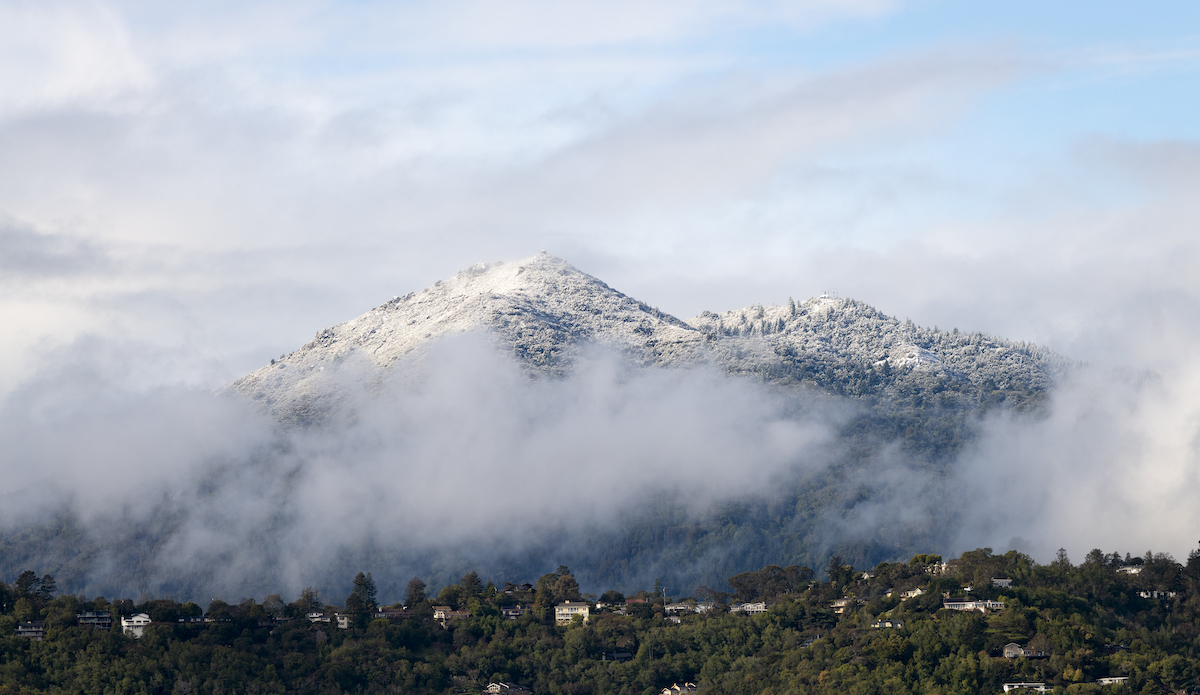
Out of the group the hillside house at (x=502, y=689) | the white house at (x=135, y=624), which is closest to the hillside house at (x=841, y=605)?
the hillside house at (x=502, y=689)

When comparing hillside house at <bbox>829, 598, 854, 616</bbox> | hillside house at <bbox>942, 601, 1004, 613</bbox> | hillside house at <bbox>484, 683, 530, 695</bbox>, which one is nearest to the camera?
hillside house at <bbox>942, 601, 1004, 613</bbox>

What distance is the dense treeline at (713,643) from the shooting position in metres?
151

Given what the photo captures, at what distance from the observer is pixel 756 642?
180125 mm

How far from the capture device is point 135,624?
591ft

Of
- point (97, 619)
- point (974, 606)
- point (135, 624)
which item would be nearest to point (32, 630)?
point (97, 619)

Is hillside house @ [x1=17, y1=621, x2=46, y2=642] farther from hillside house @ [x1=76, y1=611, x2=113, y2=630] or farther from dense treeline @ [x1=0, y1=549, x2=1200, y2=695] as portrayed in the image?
hillside house @ [x1=76, y1=611, x2=113, y2=630]

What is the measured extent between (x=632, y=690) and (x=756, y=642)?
15179 millimetres

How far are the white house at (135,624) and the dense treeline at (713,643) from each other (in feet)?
3.95

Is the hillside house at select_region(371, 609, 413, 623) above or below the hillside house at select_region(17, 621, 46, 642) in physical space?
below

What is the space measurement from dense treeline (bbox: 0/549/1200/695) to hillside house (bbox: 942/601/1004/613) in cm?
158

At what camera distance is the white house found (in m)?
178

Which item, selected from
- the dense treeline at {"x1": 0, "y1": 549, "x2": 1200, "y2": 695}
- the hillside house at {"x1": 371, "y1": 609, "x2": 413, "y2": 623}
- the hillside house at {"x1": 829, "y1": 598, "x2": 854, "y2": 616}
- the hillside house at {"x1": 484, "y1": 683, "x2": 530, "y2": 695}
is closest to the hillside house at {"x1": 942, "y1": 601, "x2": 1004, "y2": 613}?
the dense treeline at {"x1": 0, "y1": 549, "x2": 1200, "y2": 695}

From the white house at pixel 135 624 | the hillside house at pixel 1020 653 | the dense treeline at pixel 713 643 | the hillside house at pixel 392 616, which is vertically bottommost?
the hillside house at pixel 1020 653

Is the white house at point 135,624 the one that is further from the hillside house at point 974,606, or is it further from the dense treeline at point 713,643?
the hillside house at point 974,606
